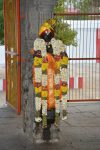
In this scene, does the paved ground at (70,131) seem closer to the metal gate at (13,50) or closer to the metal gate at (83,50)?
the metal gate at (13,50)

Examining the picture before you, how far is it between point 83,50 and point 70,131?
4705 mm

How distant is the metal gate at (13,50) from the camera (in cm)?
1105

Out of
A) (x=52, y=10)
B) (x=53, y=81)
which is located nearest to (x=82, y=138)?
(x=53, y=81)

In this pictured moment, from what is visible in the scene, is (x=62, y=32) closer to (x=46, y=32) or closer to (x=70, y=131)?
(x=46, y=32)

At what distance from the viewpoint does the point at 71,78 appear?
14852 millimetres

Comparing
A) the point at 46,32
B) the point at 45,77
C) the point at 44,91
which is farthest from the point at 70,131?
the point at 46,32

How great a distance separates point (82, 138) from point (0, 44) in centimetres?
1322

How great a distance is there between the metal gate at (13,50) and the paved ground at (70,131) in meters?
0.37

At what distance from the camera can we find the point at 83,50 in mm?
13961

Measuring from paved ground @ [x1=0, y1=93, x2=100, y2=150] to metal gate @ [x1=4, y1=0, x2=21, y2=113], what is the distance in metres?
0.37

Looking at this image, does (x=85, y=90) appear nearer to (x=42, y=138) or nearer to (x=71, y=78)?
(x=71, y=78)

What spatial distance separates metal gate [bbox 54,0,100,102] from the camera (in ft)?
40.0

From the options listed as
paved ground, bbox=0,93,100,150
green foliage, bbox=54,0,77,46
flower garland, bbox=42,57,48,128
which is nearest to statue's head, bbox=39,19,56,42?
flower garland, bbox=42,57,48,128

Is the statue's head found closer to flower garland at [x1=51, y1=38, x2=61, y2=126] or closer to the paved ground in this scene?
flower garland at [x1=51, y1=38, x2=61, y2=126]
